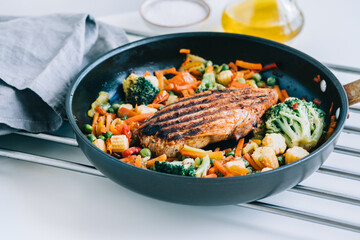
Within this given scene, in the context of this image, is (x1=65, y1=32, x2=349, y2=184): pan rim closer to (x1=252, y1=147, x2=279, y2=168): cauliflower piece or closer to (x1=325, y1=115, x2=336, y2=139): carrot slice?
(x1=325, y1=115, x2=336, y2=139): carrot slice

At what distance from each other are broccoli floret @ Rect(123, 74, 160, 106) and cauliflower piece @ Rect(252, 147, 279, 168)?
0.85 m

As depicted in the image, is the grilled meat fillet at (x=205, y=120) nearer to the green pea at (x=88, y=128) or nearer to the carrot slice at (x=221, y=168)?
the carrot slice at (x=221, y=168)

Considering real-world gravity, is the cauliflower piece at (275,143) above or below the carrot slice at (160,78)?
above

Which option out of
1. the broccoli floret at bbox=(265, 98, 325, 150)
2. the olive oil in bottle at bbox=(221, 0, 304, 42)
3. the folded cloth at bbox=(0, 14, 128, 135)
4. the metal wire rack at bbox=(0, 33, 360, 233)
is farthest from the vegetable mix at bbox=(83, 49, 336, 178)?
the olive oil in bottle at bbox=(221, 0, 304, 42)

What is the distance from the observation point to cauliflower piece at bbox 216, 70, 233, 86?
288 cm

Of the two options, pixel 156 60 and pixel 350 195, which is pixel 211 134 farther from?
pixel 156 60

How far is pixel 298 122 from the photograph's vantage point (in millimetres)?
2424

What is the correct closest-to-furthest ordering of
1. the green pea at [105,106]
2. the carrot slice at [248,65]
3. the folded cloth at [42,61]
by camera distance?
1. the folded cloth at [42,61]
2. the green pea at [105,106]
3. the carrot slice at [248,65]

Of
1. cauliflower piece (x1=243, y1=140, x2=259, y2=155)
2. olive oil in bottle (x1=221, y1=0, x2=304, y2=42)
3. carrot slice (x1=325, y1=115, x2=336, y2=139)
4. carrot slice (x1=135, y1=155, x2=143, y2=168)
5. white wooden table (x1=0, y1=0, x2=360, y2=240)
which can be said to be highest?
olive oil in bottle (x1=221, y1=0, x2=304, y2=42)

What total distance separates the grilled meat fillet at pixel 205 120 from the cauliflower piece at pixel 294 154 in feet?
0.99

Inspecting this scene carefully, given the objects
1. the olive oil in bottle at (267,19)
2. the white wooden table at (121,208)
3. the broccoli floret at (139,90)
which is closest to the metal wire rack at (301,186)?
the white wooden table at (121,208)

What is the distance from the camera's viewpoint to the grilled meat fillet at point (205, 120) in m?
2.32

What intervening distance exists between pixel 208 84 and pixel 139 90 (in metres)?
0.45

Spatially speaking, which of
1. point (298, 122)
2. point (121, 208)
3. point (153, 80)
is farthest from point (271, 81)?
point (121, 208)
